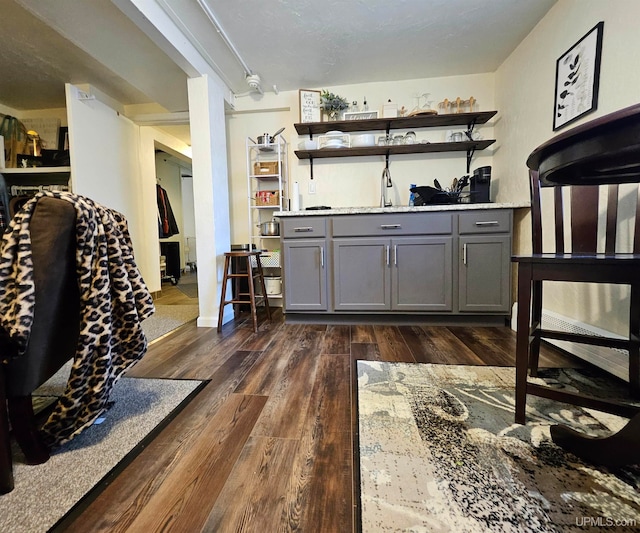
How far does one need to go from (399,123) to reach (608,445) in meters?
2.59

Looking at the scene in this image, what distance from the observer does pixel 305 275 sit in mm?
2320

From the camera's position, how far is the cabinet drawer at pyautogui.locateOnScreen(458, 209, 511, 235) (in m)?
2.07

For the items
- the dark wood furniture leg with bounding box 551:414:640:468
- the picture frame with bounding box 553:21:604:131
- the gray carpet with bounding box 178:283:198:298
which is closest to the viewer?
→ the dark wood furniture leg with bounding box 551:414:640:468

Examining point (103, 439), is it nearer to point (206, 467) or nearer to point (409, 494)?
point (206, 467)

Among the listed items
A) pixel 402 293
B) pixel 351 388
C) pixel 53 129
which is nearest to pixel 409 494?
pixel 351 388

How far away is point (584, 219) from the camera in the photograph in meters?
1.31

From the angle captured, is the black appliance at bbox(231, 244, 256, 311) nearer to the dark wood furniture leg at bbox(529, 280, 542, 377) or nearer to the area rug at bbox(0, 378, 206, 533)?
the area rug at bbox(0, 378, 206, 533)

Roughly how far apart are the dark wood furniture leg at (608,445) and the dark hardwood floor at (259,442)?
0.65 metres

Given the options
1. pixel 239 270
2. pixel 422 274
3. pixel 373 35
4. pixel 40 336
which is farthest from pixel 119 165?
pixel 422 274

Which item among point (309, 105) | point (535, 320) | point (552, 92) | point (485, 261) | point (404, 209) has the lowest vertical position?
point (535, 320)

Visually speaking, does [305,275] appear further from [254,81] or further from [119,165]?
[119,165]

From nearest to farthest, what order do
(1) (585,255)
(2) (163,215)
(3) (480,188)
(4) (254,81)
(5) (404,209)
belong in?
1. (1) (585,255)
2. (5) (404,209)
3. (3) (480,188)
4. (4) (254,81)
5. (2) (163,215)

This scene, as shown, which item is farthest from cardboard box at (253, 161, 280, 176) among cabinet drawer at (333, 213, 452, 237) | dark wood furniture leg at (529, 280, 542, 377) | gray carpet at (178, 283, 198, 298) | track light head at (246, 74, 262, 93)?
dark wood furniture leg at (529, 280, 542, 377)

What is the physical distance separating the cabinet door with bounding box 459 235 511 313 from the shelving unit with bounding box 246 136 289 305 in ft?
5.39
